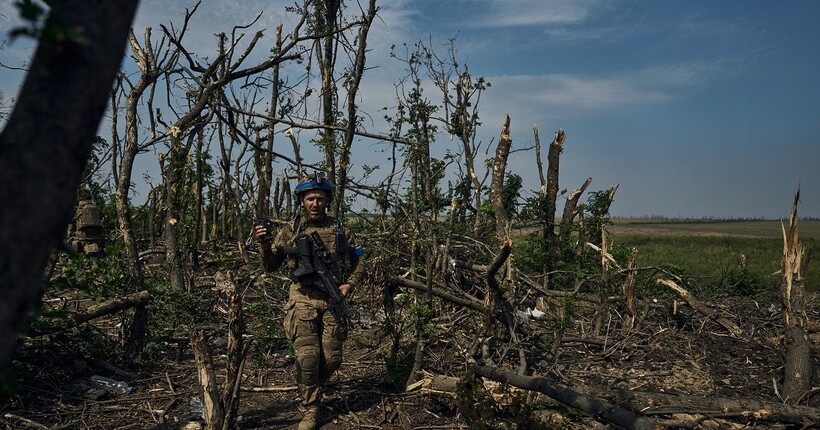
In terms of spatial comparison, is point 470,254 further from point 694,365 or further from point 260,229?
point 260,229

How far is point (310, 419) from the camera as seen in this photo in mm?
4832

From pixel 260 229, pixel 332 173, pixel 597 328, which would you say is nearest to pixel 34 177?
pixel 260 229

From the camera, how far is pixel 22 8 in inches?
52.7

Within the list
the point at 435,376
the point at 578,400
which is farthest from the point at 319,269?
the point at 578,400

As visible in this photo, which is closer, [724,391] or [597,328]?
[724,391]

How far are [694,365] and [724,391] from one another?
52cm

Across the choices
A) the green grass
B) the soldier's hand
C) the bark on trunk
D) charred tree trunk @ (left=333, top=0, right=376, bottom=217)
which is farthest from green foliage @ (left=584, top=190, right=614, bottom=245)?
the bark on trunk

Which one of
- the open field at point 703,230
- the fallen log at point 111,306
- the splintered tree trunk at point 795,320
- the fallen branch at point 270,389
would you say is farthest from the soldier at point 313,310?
the open field at point 703,230

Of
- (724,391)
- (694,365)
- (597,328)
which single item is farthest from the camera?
(597,328)

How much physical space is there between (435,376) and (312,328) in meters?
1.19

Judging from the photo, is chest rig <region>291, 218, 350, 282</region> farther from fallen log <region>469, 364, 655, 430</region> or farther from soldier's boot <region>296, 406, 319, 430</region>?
fallen log <region>469, 364, 655, 430</region>

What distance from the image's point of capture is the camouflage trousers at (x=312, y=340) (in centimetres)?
487

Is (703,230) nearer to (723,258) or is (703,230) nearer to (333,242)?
(723,258)

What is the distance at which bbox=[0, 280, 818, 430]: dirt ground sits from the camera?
4852 mm
